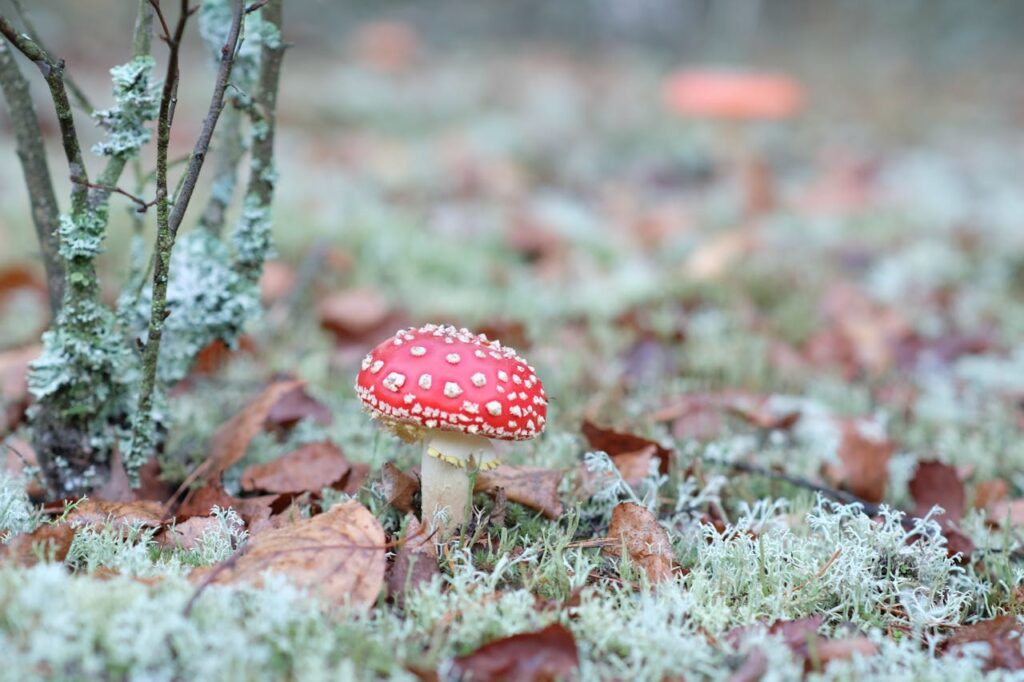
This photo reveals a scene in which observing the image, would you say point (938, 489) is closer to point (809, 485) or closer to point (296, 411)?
point (809, 485)

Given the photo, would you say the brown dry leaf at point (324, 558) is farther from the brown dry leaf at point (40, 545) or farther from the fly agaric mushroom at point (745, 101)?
the fly agaric mushroom at point (745, 101)

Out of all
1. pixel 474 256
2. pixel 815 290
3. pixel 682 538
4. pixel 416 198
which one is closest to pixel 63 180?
pixel 416 198

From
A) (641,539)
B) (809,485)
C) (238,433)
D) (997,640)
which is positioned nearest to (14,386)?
(238,433)

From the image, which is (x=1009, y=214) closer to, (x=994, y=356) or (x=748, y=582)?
(x=994, y=356)

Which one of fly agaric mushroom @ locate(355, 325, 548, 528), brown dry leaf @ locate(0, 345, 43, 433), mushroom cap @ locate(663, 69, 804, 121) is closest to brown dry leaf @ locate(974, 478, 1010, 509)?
fly agaric mushroom @ locate(355, 325, 548, 528)

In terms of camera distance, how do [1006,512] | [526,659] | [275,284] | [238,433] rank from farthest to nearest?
[275,284]
[1006,512]
[238,433]
[526,659]

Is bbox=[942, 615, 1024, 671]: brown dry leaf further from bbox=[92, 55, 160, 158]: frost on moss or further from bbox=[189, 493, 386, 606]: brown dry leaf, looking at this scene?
bbox=[92, 55, 160, 158]: frost on moss
